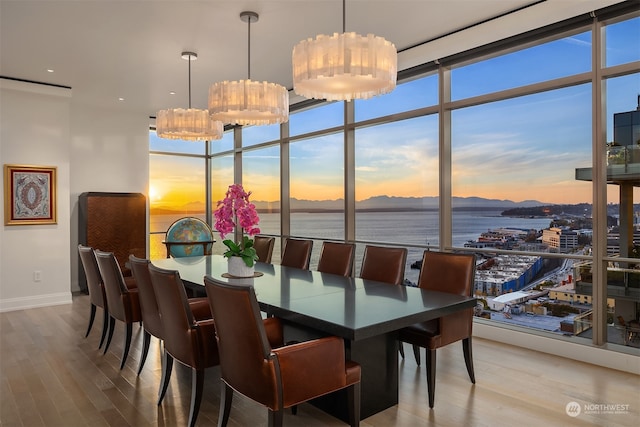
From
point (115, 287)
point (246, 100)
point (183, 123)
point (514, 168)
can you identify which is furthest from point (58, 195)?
point (514, 168)

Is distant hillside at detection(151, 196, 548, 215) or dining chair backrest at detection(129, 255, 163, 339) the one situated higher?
distant hillside at detection(151, 196, 548, 215)

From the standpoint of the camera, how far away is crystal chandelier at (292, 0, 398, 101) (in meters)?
2.56

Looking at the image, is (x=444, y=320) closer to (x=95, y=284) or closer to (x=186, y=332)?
(x=186, y=332)

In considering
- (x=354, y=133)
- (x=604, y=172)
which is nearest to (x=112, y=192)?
(x=354, y=133)

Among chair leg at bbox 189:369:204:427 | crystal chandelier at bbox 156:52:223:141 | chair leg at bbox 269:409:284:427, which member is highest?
crystal chandelier at bbox 156:52:223:141

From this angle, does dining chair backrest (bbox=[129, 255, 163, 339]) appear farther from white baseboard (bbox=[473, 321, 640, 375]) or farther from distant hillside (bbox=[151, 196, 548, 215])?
distant hillside (bbox=[151, 196, 548, 215])

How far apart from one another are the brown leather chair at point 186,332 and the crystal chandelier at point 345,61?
146 centimetres

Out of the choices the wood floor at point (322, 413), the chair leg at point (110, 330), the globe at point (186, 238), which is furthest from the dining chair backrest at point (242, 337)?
the globe at point (186, 238)

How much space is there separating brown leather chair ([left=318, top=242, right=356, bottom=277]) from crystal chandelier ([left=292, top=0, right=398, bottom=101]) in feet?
5.57

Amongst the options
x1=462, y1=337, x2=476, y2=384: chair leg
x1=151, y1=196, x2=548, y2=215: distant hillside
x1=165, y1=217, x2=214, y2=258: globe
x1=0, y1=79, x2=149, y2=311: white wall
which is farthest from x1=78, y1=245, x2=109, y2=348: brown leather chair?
x1=151, y1=196, x2=548, y2=215: distant hillside

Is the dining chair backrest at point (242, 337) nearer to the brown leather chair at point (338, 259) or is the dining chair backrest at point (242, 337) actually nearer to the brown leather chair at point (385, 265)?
the brown leather chair at point (385, 265)

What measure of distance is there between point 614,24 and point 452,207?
2113mm

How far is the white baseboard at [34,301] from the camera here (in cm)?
569

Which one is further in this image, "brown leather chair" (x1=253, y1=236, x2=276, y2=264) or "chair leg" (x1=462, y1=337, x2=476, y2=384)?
"brown leather chair" (x1=253, y1=236, x2=276, y2=264)
